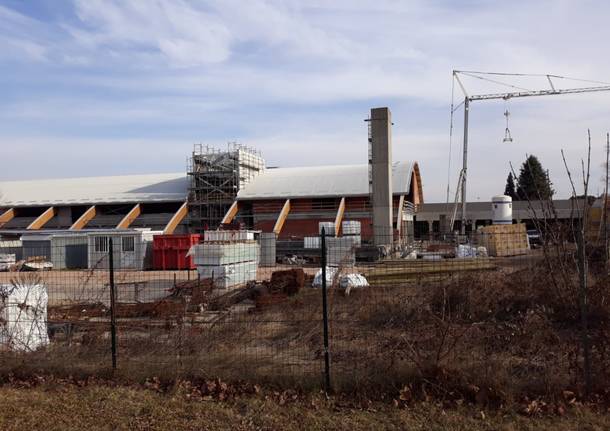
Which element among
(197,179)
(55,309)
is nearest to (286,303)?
(55,309)

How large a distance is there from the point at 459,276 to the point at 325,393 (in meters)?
5.90

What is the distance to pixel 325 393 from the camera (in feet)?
21.2

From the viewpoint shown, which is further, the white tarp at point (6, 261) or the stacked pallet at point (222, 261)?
the white tarp at point (6, 261)

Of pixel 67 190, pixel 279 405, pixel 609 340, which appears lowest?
pixel 279 405

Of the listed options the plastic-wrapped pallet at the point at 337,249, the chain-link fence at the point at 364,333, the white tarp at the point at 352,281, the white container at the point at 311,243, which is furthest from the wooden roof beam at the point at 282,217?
the chain-link fence at the point at 364,333

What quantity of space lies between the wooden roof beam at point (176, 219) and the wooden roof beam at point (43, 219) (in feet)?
43.7

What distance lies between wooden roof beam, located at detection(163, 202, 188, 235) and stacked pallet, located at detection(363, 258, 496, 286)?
34.7 meters

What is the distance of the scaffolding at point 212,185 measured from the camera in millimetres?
53625

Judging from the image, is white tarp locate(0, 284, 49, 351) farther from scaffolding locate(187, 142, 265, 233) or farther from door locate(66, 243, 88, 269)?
scaffolding locate(187, 142, 265, 233)

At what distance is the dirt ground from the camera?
563 centimetres

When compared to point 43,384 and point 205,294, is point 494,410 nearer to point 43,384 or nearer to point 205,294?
point 43,384

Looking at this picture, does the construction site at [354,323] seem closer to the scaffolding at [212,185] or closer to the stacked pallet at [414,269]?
the stacked pallet at [414,269]

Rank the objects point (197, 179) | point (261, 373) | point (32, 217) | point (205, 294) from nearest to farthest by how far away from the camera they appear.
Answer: point (261, 373)
point (205, 294)
point (197, 179)
point (32, 217)

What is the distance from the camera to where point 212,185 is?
54406mm
